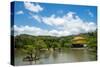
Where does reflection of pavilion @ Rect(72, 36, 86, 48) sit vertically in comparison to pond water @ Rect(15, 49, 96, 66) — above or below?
above

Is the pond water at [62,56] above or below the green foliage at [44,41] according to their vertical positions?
below

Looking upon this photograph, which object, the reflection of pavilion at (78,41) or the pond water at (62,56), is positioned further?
the reflection of pavilion at (78,41)

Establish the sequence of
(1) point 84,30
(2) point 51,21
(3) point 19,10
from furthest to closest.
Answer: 1. (1) point 84,30
2. (2) point 51,21
3. (3) point 19,10

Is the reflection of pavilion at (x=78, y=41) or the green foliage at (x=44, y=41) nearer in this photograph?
the green foliage at (x=44, y=41)

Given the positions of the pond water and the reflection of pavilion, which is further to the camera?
the reflection of pavilion

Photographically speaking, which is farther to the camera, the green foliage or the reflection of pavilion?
the reflection of pavilion

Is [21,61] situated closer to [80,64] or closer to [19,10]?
[19,10]

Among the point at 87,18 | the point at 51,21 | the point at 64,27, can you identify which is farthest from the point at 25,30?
the point at 87,18
